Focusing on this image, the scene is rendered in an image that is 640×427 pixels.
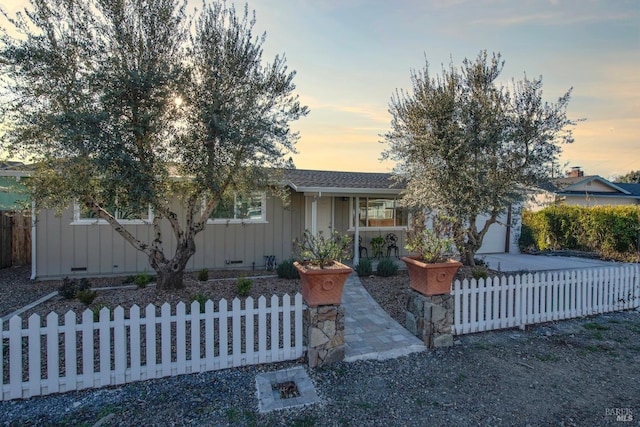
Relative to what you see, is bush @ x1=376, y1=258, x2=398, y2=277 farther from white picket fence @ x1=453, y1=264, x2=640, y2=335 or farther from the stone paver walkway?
white picket fence @ x1=453, y1=264, x2=640, y2=335

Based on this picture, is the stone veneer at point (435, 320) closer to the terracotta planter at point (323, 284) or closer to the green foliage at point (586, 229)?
the terracotta planter at point (323, 284)

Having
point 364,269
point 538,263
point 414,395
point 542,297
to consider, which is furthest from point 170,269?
point 538,263

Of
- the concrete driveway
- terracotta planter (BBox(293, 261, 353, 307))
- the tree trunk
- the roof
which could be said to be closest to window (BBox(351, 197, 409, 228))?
the roof

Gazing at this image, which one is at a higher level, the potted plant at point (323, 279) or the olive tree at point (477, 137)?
the olive tree at point (477, 137)

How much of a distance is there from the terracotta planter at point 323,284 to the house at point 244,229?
324 centimetres

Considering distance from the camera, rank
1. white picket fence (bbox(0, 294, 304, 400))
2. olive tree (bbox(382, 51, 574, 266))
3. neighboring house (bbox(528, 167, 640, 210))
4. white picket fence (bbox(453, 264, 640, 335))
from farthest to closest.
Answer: neighboring house (bbox(528, 167, 640, 210)) → olive tree (bbox(382, 51, 574, 266)) → white picket fence (bbox(453, 264, 640, 335)) → white picket fence (bbox(0, 294, 304, 400))

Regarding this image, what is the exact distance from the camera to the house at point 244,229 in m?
7.53

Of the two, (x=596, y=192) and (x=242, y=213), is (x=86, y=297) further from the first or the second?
(x=596, y=192)

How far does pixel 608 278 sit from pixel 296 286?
18.3 feet

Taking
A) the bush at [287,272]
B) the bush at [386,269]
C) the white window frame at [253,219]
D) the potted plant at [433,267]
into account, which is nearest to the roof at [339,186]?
the white window frame at [253,219]

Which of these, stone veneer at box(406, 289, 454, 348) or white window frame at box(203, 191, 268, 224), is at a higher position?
white window frame at box(203, 191, 268, 224)

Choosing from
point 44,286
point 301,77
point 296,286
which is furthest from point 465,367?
point 44,286

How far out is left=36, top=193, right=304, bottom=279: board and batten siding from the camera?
24.6 ft

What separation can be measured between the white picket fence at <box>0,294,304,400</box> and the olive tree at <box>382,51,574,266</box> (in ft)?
15.0
